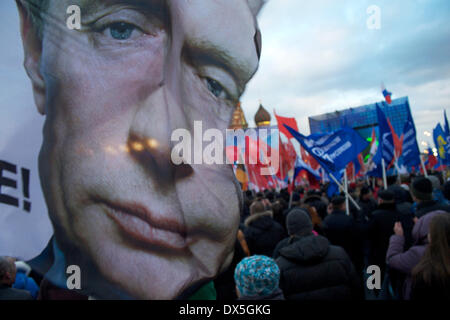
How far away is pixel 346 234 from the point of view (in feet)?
10.0

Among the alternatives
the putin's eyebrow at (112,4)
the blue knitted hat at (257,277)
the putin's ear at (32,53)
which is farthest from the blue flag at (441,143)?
the putin's ear at (32,53)

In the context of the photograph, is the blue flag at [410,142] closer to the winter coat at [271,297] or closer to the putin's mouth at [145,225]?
the winter coat at [271,297]

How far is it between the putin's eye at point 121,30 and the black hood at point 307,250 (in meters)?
1.48

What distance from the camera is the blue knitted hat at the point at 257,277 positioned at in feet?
4.56

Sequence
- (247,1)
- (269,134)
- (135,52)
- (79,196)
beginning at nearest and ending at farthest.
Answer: (79,196) < (135,52) < (247,1) < (269,134)

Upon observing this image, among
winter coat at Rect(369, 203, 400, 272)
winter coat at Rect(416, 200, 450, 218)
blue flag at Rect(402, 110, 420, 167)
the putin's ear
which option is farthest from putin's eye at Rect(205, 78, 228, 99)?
blue flag at Rect(402, 110, 420, 167)

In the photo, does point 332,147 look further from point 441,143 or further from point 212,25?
point 441,143

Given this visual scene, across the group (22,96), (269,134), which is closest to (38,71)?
(22,96)

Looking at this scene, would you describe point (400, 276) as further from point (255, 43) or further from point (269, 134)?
point (255, 43)

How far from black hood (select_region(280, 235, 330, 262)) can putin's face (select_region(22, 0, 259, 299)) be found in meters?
0.48

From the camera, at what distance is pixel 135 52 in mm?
1600

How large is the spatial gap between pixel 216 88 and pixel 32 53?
3.18 ft

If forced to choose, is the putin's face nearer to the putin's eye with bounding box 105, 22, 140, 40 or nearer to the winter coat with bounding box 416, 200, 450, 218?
the putin's eye with bounding box 105, 22, 140, 40

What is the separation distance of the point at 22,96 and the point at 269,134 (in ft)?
4.82
